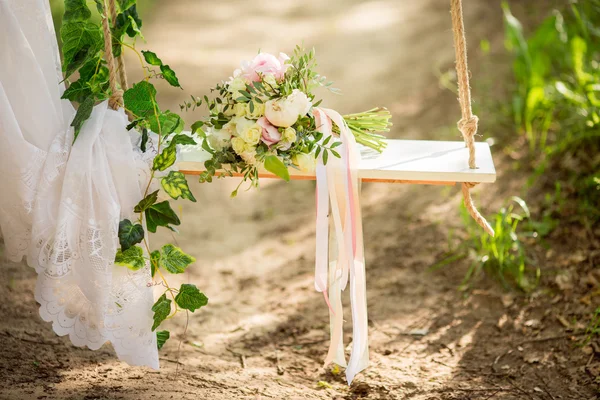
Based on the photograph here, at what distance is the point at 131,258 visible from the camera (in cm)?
181

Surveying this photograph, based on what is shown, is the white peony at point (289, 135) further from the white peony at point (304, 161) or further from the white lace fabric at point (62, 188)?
the white lace fabric at point (62, 188)

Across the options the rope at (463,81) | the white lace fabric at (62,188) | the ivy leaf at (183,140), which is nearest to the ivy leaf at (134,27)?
the white lace fabric at (62,188)

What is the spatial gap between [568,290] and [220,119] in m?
1.62

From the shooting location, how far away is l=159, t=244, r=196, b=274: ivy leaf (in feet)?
6.17

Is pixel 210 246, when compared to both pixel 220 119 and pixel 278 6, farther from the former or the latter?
pixel 278 6

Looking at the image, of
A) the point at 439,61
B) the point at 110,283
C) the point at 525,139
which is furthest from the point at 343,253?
the point at 439,61

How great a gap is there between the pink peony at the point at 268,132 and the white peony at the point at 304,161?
8 centimetres

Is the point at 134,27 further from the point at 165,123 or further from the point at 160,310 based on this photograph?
the point at 160,310

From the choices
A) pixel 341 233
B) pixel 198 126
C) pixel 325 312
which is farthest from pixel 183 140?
pixel 325 312

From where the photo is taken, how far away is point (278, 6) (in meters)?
5.71

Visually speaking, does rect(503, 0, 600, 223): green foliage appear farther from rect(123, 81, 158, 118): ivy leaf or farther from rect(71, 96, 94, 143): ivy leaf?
rect(71, 96, 94, 143): ivy leaf

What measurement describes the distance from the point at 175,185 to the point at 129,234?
7.3 inches

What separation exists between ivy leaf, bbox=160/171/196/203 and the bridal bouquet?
0.18ft

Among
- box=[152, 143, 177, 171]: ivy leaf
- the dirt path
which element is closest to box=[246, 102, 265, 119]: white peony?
box=[152, 143, 177, 171]: ivy leaf
